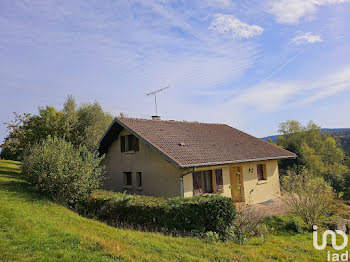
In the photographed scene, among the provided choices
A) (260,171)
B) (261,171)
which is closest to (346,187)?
(261,171)

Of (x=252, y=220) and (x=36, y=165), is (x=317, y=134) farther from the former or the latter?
(x=36, y=165)

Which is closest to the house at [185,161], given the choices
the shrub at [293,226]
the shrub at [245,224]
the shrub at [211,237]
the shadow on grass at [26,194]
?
the shrub at [293,226]

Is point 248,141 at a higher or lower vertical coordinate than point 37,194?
higher

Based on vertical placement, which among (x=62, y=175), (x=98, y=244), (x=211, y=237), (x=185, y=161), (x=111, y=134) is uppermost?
(x=111, y=134)

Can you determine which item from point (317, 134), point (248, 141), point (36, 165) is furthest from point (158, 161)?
point (317, 134)

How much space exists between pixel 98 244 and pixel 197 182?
798cm

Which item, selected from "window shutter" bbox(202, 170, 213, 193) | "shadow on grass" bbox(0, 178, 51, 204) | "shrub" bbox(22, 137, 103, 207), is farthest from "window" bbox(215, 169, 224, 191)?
"shadow on grass" bbox(0, 178, 51, 204)

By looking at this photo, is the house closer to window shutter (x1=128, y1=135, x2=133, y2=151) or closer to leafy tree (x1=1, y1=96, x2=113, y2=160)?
window shutter (x1=128, y1=135, x2=133, y2=151)

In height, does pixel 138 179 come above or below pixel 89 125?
below

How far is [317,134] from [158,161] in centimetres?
4100

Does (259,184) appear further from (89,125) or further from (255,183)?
(89,125)

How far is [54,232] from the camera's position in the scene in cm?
700

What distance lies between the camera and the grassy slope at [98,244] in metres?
5.78

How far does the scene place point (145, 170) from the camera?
47.5ft
